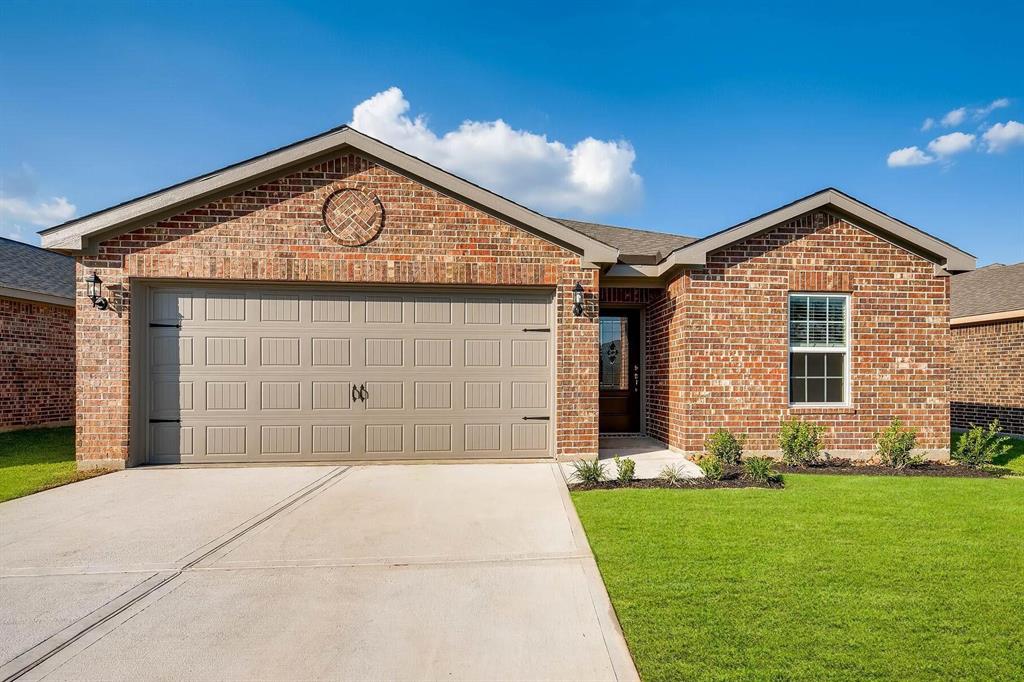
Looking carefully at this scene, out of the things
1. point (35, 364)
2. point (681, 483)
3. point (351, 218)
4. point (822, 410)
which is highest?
point (351, 218)

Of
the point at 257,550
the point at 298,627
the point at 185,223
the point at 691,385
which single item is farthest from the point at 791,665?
the point at 185,223

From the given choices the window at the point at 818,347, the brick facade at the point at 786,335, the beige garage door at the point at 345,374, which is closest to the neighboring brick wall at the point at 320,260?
the beige garage door at the point at 345,374

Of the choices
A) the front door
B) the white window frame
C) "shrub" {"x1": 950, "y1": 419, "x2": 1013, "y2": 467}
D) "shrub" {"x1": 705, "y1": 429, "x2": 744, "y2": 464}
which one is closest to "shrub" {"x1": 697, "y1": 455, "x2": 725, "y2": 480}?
"shrub" {"x1": 705, "y1": 429, "x2": 744, "y2": 464}

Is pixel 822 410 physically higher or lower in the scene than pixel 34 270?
lower

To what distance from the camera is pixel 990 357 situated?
11445mm

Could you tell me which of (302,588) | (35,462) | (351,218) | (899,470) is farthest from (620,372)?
(35,462)

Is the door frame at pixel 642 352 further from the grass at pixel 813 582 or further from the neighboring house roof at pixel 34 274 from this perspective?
the neighboring house roof at pixel 34 274

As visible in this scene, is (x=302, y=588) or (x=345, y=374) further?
(x=345, y=374)

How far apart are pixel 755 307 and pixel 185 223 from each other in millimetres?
8889

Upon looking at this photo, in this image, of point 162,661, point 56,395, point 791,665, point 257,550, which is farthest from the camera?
point 56,395

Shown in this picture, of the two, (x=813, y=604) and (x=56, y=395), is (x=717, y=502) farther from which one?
(x=56, y=395)

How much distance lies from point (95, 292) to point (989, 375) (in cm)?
1782

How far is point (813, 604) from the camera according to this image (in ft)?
10.2

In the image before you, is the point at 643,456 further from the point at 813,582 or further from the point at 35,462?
the point at 35,462
